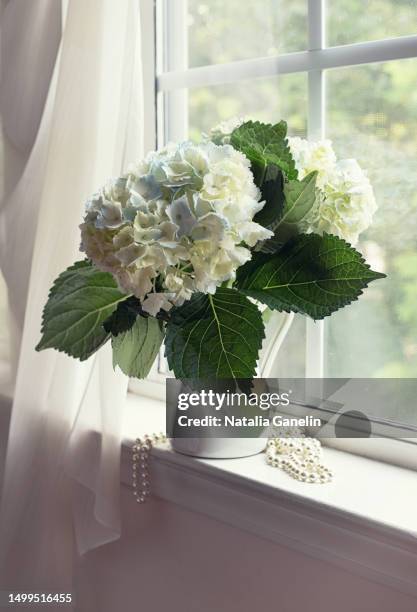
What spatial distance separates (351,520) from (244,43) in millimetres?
762

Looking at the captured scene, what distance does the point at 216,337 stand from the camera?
2.77ft

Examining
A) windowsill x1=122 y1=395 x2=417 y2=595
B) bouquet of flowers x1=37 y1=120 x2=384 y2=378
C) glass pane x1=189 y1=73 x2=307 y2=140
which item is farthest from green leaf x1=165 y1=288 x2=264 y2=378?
glass pane x1=189 y1=73 x2=307 y2=140

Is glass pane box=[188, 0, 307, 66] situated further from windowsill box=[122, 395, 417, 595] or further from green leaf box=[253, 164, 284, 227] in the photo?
windowsill box=[122, 395, 417, 595]

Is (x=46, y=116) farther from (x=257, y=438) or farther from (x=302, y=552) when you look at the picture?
(x=302, y=552)

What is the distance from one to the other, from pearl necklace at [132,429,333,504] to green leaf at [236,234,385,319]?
270 millimetres

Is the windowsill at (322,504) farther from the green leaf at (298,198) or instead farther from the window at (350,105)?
the green leaf at (298,198)

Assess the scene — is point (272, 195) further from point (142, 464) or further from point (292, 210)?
point (142, 464)

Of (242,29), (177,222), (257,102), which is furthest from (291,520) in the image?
(242,29)

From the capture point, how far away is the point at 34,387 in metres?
1.17

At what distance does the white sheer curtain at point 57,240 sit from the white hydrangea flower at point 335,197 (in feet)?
1.03

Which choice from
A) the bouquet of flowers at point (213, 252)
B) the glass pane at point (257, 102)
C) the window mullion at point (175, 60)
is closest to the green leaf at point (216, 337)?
the bouquet of flowers at point (213, 252)

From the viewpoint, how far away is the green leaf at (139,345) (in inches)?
36.6

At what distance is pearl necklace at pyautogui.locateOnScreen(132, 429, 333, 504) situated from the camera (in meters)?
1.00

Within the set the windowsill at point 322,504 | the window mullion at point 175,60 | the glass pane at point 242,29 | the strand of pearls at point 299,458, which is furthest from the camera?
the window mullion at point 175,60
